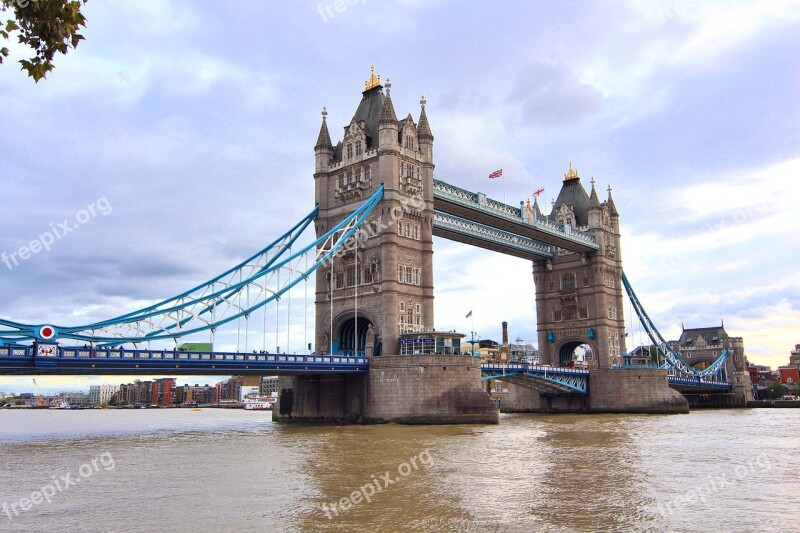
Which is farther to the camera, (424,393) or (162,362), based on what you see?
(424,393)

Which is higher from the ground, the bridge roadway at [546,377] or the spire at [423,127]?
the spire at [423,127]

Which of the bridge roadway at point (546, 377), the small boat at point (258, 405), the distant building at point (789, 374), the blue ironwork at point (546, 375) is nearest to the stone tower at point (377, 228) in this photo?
the blue ironwork at point (546, 375)

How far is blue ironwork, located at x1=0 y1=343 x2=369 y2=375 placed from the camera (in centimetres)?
3828

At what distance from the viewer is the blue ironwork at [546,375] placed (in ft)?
206

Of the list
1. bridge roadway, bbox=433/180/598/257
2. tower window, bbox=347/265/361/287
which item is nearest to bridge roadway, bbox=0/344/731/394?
tower window, bbox=347/265/361/287

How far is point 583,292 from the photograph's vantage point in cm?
8425

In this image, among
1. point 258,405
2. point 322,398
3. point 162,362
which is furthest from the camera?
point 258,405

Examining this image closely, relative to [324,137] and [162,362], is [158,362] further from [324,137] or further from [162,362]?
[324,137]

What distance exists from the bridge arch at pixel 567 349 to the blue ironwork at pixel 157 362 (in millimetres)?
40611

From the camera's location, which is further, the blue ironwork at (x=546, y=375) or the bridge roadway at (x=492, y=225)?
the bridge roadway at (x=492, y=225)

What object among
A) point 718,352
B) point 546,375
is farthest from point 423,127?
point 718,352

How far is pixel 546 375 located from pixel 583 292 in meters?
18.7

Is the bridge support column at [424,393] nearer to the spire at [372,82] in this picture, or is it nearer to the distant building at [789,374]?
the spire at [372,82]

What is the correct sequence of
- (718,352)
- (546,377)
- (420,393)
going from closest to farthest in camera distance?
(420,393), (546,377), (718,352)
